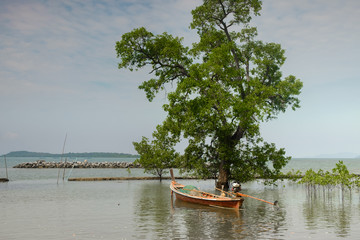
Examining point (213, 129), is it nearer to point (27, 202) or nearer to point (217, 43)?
point (217, 43)

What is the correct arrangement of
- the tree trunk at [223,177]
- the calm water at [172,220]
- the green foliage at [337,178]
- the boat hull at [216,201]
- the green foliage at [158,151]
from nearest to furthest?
the calm water at [172,220] → the boat hull at [216,201] → the green foliage at [337,178] → the tree trunk at [223,177] → the green foliage at [158,151]

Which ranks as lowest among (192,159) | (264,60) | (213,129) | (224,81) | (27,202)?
(27,202)

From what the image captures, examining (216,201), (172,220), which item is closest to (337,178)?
(216,201)

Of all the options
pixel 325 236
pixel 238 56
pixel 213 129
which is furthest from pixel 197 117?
pixel 325 236

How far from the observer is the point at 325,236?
16.9 metres

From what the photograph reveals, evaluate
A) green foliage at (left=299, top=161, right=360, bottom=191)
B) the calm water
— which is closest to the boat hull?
the calm water

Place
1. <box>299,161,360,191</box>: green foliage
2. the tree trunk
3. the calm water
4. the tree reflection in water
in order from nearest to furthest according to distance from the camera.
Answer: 1. the calm water
2. the tree reflection in water
3. <box>299,161,360,191</box>: green foliage
4. the tree trunk

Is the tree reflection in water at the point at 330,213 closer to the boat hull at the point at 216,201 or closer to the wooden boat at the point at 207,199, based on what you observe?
the boat hull at the point at 216,201

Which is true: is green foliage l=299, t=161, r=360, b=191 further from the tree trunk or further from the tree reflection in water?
the tree trunk

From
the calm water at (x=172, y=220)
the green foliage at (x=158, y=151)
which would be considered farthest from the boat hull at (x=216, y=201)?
Result: the green foliage at (x=158, y=151)

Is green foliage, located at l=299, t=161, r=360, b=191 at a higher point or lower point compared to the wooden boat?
higher

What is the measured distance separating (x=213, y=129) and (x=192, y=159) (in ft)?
13.0

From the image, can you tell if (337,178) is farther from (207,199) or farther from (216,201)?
(207,199)

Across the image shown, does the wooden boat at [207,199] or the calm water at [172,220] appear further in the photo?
the wooden boat at [207,199]
